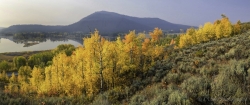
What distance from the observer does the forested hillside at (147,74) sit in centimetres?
683

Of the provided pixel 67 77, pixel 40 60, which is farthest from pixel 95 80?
pixel 40 60

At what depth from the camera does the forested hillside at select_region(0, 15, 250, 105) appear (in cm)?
683

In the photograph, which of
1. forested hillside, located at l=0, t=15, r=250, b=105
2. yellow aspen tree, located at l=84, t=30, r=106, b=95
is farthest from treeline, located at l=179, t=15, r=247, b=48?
yellow aspen tree, located at l=84, t=30, r=106, b=95

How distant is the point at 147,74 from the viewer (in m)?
26.0

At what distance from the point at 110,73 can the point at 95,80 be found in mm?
2598

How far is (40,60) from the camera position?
100 meters

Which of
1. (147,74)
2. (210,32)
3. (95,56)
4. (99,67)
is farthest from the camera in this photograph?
(210,32)

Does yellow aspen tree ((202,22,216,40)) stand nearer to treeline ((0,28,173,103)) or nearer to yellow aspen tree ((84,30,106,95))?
treeline ((0,28,173,103))

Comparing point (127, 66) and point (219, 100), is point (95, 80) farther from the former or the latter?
point (219, 100)

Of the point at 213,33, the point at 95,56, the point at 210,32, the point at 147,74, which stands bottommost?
the point at 147,74

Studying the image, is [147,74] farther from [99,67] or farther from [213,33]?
[213,33]

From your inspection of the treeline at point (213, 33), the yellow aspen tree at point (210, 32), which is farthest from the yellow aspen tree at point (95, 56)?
the yellow aspen tree at point (210, 32)

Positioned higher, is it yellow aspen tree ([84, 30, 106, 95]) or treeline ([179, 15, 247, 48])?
treeline ([179, 15, 247, 48])

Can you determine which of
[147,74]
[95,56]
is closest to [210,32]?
[147,74]
